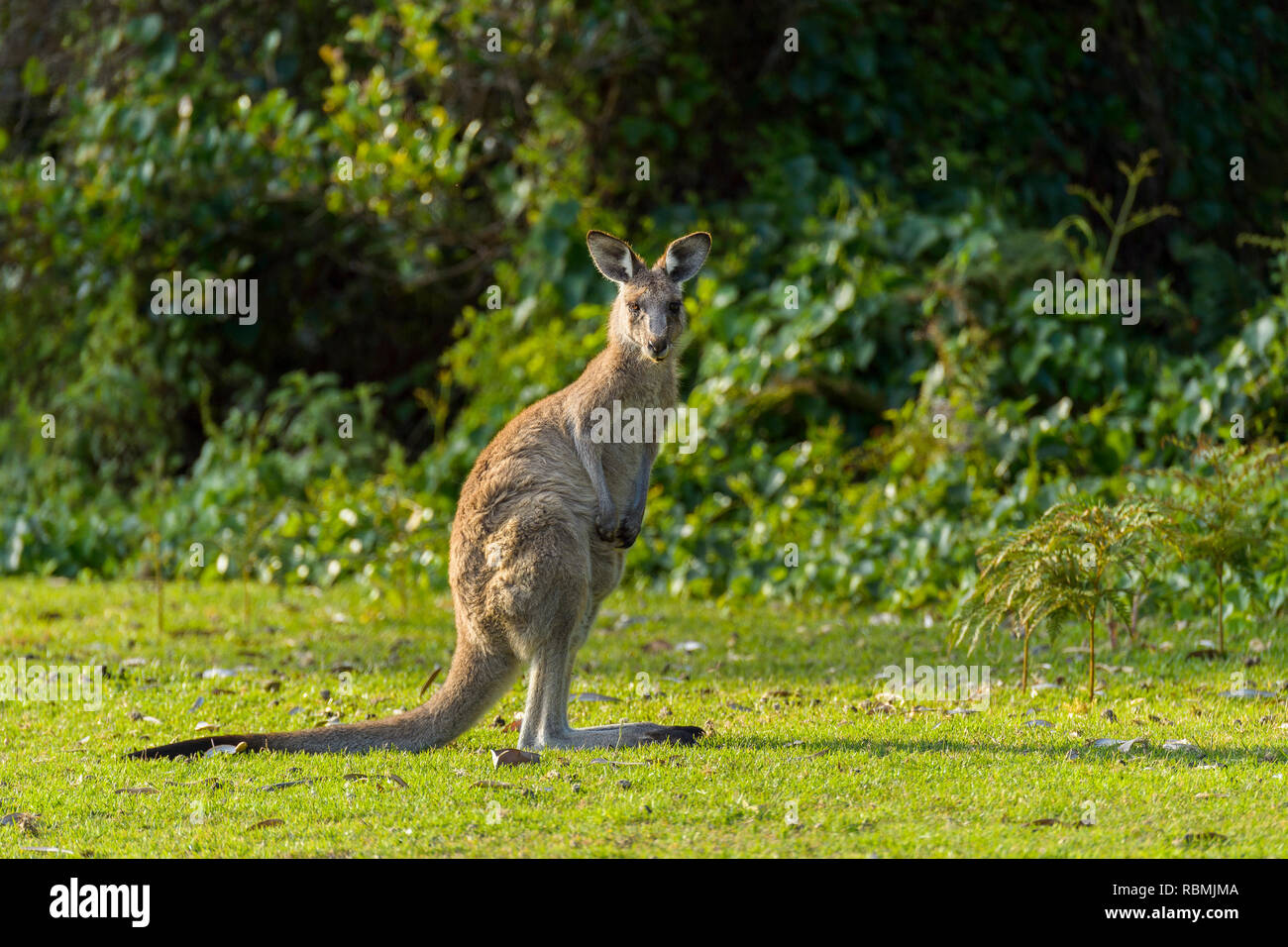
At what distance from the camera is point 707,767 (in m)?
4.77

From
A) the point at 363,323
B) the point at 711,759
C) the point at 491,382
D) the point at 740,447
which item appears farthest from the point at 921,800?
the point at 363,323

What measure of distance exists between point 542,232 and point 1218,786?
7649 millimetres

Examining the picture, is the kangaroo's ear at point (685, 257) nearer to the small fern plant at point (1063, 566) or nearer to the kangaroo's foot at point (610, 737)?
the small fern plant at point (1063, 566)

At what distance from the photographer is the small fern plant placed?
18.8 ft

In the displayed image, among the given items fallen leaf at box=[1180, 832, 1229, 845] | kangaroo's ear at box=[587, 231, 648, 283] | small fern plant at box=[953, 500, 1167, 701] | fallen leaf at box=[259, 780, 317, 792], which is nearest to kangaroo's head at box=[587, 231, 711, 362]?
kangaroo's ear at box=[587, 231, 648, 283]

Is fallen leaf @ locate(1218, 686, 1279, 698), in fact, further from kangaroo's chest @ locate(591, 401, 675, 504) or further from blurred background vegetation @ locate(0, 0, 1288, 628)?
blurred background vegetation @ locate(0, 0, 1288, 628)

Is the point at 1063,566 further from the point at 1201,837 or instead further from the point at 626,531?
the point at 1201,837

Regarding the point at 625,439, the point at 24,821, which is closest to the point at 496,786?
the point at 24,821

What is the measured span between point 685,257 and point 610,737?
1.99m

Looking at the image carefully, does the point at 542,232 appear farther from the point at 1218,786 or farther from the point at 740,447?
the point at 1218,786

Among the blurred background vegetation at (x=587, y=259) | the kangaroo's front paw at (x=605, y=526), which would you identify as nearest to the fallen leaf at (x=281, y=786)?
the kangaroo's front paw at (x=605, y=526)

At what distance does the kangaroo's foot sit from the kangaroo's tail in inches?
9.0

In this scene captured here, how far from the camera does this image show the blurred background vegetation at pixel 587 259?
Result: 936 centimetres
